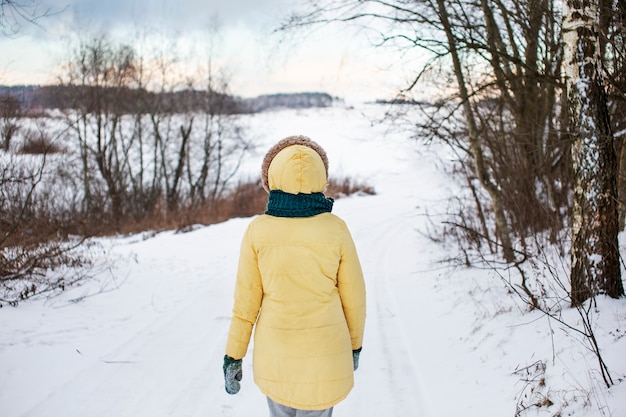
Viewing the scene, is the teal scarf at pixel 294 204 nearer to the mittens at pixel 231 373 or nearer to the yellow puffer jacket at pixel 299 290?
the yellow puffer jacket at pixel 299 290

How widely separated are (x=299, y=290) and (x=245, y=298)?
0.32 meters

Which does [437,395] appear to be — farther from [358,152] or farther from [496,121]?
[358,152]

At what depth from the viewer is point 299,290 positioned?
7.40 feet

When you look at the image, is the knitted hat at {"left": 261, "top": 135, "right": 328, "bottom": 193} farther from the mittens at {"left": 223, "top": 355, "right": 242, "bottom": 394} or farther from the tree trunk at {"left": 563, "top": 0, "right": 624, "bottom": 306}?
the tree trunk at {"left": 563, "top": 0, "right": 624, "bottom": 306}

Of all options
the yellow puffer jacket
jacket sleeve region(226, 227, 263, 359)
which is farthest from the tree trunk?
jacket sleeve region(226, 227, 263, 359)

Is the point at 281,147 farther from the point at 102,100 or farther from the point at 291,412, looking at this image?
the point at 102,100

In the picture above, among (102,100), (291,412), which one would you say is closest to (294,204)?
(291,412)

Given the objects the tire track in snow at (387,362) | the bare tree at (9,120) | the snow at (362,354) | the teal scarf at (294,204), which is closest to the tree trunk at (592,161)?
the snow at (362,354)

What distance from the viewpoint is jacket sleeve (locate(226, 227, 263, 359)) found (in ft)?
7.63

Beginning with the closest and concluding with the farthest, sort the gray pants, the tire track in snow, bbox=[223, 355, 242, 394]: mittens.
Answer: the gray pants
bbox=[223, 355, 242, 394]: mittens
the tire track in snow

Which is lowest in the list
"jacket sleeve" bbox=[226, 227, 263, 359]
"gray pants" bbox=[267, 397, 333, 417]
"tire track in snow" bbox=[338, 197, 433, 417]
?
"tire track in snow" bbox=[338, 197, 433, 417]

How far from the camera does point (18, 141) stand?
7.86m

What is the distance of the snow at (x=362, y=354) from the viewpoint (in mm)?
3660

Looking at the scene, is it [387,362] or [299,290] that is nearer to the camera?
[299,290]
